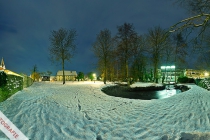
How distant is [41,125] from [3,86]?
134 inches

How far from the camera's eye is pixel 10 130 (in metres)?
4.17

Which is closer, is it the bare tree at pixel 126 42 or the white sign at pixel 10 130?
the white sign at pixel 10 130

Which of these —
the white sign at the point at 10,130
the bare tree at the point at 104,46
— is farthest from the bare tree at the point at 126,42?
the white sign at the point at 10,130

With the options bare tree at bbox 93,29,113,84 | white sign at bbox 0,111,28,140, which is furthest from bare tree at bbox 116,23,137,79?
white sign at bbox 0,111,28,140

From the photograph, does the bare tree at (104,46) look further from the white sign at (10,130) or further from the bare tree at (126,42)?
the white sign at (10,130)

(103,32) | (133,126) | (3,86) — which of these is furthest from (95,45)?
(133,126)

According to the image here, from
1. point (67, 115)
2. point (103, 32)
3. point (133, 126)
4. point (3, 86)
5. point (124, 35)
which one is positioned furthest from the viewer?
point (103, 32)

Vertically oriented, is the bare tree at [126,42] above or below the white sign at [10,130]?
above

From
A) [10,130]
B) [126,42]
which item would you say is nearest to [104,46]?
[126,42]

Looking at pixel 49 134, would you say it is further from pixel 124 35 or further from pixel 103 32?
pixel 103 32

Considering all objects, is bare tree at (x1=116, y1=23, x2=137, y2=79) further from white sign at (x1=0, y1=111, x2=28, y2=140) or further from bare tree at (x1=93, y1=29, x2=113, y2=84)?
white sign at (x1=0, y1=111, x2=28, y2=140)

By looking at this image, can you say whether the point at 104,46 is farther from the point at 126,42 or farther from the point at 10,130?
the point at 10,130

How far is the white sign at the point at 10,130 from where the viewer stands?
12.5ft

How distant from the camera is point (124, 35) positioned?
80.3 feet
